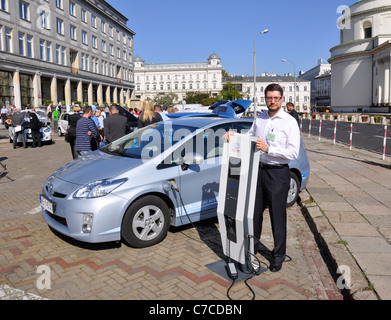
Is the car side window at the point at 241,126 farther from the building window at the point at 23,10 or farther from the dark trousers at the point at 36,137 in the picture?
the building window at the point at 23,10

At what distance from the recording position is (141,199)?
4.60 m

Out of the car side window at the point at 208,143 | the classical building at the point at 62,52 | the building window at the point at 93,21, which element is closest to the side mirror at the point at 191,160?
the car side window at the point at 208,143

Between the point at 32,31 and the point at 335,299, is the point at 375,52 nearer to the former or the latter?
the point at 32,31

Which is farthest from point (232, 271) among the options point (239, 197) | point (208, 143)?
point (208, 143)

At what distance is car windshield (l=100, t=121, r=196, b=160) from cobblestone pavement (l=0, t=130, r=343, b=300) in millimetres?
1272

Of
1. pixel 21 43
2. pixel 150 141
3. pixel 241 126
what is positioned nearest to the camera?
pixel 150 141

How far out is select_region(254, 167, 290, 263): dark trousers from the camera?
13.1 feet

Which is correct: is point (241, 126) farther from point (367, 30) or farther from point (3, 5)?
point (367, 30)

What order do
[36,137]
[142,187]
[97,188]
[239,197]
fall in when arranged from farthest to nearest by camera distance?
[36,137] < [142,187] < [97,188] < [239,197]

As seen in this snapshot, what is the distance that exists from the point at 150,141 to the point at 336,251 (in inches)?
118

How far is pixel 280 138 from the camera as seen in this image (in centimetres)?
393

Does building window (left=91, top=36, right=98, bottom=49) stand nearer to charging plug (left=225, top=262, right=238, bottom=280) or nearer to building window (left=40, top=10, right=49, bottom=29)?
building window (left=40, top=10, right=49, bottom=29)

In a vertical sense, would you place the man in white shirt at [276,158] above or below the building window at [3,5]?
below

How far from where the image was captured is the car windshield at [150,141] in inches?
205
